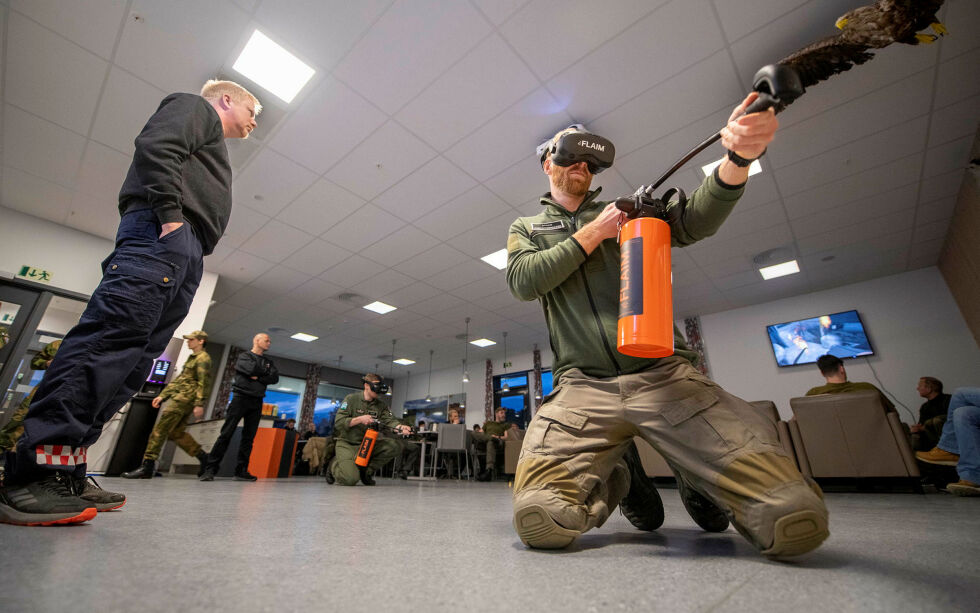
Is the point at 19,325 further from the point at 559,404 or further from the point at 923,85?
the point at 923,85

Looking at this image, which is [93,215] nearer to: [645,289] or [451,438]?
[451,438]

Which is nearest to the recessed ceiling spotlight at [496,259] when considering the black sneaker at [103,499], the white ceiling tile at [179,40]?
the white ceiling tile at [179,40]

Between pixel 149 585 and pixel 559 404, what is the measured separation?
74 centimetres

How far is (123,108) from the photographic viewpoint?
3174mm

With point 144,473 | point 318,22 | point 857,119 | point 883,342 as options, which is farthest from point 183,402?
point 883,342

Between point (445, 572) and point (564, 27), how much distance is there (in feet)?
9.82

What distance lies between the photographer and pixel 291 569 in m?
0.56

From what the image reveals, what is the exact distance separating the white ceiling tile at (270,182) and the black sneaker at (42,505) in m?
3.36

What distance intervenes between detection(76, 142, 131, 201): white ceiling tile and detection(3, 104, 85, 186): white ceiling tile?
0.06 m

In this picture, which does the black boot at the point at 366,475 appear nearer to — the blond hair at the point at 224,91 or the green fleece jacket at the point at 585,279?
the blond hair at the point at 224,91

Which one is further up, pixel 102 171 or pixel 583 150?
pixel 102 171

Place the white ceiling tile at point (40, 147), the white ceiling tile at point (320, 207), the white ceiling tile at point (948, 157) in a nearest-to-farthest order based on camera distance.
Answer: the white ceiling tile at point (40, 147) < the white ceiling tile at point (948, 157) < the white ceiling tile at point (320, 207)

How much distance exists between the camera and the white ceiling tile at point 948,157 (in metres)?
3.57

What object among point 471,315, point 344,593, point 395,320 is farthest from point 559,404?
point 395,320
